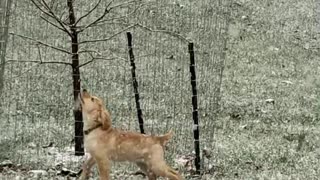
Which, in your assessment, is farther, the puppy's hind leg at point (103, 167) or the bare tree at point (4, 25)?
the bare tree at point (4, 25)

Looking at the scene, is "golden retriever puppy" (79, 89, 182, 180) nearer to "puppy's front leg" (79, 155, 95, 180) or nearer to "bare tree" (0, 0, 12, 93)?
"puppy's front leg" (79, 155, 95, 180)

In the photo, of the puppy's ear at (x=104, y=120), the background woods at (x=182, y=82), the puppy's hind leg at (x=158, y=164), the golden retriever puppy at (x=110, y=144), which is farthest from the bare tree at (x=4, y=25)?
the puppy's hind leg at (x=158, y=164)

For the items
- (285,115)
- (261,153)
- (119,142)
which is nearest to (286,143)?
(261,153)

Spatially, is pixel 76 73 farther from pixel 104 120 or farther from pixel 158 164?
pixel 158 164

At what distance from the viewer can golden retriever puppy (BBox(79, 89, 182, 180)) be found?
7.69 m

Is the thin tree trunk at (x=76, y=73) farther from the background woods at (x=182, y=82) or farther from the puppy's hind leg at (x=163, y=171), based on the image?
the puppy's hind leg at (x=163, y=171)

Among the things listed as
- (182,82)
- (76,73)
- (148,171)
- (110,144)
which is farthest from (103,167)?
(182,82)

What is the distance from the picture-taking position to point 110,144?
7750mm

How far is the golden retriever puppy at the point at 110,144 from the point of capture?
7.69m

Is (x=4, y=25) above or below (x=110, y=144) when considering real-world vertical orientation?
above

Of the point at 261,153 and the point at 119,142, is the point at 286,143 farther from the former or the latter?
the point at 119,142

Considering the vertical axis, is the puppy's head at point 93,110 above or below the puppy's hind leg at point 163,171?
above

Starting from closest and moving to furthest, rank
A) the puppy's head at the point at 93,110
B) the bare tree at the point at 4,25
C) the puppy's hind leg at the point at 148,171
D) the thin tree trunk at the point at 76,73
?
the puppy's head at the point at 93,110
the puppy's hind leg at the point at 148,171
the bare tree at the point at 4,25
the thin tree trunk at the point at 76,73

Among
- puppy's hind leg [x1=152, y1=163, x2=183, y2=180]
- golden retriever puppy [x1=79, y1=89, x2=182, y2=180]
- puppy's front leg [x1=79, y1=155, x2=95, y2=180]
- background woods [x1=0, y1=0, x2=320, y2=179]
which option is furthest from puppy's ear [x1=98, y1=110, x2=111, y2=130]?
background woods [x1=0, y1=0, x2=320, y2=179]
